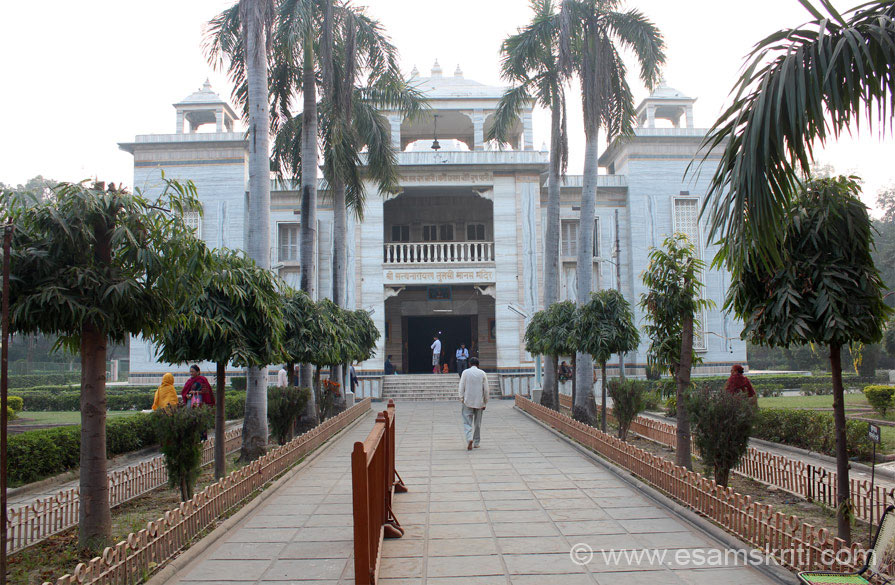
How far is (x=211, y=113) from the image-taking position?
2747 cm

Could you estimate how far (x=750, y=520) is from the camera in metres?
5.26

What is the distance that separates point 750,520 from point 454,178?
22.2 m

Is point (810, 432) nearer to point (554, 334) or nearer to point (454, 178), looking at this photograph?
point (554, 334)

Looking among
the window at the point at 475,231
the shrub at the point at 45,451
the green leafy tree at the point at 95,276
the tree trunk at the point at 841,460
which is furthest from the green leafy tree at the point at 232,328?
the window at the point at 475,231

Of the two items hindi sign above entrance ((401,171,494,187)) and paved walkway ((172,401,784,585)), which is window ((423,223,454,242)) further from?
paved walkway ((172,401,784,585))

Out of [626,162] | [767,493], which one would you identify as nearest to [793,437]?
[767,493]

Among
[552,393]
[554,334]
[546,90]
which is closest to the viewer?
[554,334]

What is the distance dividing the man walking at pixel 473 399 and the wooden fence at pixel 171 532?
10.8 ft

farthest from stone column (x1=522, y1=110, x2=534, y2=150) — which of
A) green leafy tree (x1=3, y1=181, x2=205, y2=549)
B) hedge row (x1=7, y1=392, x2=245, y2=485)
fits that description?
green leafy tree (x1=3, y1=181, x2=205, y2=549)

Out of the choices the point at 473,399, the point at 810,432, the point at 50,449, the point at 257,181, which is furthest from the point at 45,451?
the point at 810,432

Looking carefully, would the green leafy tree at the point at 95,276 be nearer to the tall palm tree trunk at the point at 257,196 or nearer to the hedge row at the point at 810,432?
the tall palm tree trunk at the point at 257,196

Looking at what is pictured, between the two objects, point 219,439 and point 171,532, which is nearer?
point 171,532

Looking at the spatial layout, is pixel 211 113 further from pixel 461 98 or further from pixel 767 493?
pixel 767 493

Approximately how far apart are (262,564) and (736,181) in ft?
14.2
